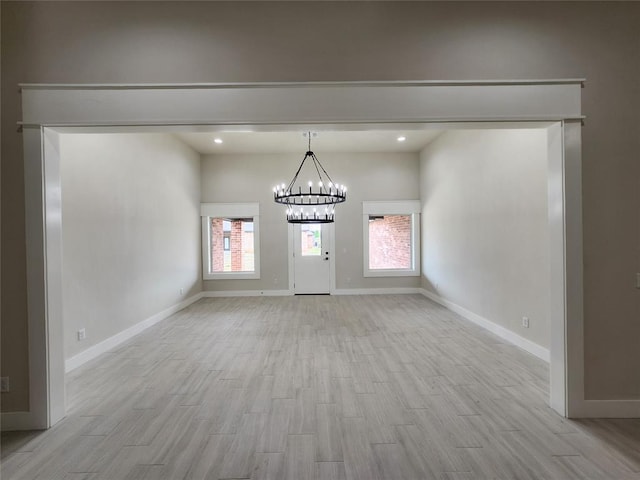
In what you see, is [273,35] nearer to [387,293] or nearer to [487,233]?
[487,233]

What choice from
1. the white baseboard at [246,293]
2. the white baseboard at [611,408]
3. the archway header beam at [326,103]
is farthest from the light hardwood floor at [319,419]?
the white baseboard at [246,293]

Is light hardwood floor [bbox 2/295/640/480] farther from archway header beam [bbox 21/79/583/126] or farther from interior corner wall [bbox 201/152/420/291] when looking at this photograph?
interior corner wall [bbox 201/152/420/291]

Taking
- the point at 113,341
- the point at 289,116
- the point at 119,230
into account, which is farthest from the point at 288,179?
the point at 289,116

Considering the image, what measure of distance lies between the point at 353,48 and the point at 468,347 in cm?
366

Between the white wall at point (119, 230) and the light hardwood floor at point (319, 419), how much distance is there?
694mm

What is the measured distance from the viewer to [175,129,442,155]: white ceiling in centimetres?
641

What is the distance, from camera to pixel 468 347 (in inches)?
163

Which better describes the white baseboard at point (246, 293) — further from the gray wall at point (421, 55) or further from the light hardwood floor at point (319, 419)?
the gray wall at point (421, 55)

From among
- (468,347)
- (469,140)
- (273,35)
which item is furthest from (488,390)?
(469,140)

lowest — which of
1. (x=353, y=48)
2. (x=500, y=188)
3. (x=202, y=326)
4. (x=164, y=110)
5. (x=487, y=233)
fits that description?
(x=202, y=326)

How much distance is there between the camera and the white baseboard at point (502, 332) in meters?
3.72

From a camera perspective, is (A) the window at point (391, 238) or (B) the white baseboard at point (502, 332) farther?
(A) the window at point (391, 238)

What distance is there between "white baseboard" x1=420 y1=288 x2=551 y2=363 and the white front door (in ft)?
9.04

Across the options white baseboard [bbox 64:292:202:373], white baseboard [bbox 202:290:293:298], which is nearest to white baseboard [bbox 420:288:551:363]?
white baseboard [bbox 202:290:293:298]
